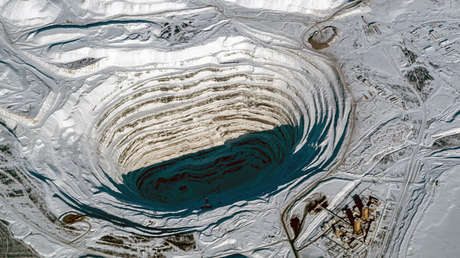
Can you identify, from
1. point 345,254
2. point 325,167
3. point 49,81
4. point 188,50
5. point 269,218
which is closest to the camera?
point 345,254

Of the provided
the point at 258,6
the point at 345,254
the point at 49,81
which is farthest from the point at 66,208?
the point at 258,6

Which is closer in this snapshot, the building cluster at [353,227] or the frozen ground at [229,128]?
the building cluster at [353,227]

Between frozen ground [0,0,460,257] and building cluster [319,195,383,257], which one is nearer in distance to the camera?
building cluster [319,195,383,257]

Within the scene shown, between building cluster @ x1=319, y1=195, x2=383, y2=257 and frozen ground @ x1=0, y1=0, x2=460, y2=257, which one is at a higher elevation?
frozen ground @ x1=0, y1=0, x2=460, y2=257

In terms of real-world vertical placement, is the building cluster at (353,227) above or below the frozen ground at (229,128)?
below

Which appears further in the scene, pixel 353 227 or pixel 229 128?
pixel 229 128

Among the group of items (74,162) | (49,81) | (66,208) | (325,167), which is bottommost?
(325,167)

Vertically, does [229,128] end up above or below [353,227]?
above

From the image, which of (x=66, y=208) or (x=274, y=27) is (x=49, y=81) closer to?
(x=66, y=208)
